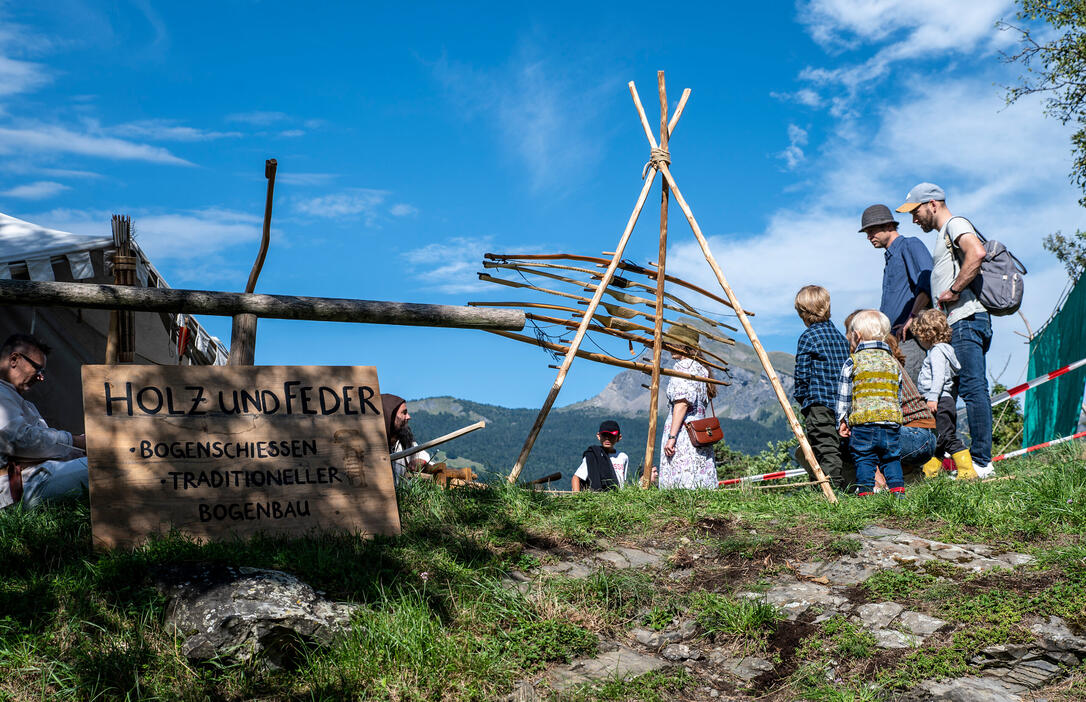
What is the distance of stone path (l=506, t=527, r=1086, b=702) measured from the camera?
12.3 feet

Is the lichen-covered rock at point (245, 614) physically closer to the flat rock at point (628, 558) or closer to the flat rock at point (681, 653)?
the flat rock at point (681, 653)

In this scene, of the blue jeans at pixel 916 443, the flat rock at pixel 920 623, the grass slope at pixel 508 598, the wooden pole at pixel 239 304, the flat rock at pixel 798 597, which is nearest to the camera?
the grass slope at pixel 508 598

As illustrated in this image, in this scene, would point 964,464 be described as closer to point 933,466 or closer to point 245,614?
point 933,466

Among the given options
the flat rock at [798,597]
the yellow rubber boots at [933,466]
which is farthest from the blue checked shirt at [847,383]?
the flat rock at [798,597]

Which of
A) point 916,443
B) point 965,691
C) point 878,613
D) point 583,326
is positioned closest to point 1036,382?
point 916,443

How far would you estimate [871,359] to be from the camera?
636 cm

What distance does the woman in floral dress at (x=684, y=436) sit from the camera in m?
8.32

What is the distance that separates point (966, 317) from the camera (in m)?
7.24

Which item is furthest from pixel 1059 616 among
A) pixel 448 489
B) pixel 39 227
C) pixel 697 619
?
pixel 39 227

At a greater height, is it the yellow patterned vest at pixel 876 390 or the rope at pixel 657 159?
the rope at pixel 657 159

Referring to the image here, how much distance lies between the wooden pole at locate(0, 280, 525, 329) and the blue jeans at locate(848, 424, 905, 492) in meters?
2.93

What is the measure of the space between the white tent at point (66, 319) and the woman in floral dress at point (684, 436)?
5439 mm

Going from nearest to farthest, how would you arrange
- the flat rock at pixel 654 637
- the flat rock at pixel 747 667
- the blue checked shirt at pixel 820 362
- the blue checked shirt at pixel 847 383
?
the flat rock at pixel 747 667, the flat rock at pixel 654 637, the blue checked shirt at pixel 847 383, the blue checked shirt at pixel 820 362

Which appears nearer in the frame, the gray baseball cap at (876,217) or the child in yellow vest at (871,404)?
the child in yellow vest at (871,404)
